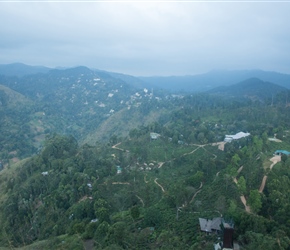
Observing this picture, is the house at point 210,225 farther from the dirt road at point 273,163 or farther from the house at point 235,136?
the house at point 235,136

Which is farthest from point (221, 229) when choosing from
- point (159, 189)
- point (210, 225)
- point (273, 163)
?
point (273, 163)

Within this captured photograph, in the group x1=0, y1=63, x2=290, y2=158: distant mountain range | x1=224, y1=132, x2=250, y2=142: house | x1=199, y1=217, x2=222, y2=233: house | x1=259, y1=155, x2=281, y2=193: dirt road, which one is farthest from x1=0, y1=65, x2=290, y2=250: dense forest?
x1=0, y1=63, x2=290, y2=158: distant mountain range

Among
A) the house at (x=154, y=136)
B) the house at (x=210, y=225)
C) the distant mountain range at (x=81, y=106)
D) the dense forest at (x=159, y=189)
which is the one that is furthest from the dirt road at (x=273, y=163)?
the distant mountain range at (x=81, y=106)

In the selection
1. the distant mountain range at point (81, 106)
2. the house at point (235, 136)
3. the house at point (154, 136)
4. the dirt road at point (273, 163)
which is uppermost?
the dirt road at point (273, 163)

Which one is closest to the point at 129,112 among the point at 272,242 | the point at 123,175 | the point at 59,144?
the point at 59,144

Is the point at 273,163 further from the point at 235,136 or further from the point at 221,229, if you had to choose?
the point at 221,229

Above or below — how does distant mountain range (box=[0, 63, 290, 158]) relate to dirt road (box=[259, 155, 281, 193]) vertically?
below

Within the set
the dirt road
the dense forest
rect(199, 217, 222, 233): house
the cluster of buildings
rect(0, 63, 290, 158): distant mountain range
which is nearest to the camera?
the cluster of buildings

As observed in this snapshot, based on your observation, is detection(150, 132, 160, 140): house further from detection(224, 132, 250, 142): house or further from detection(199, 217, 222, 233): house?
detection(199, 217, 222, 233): house
